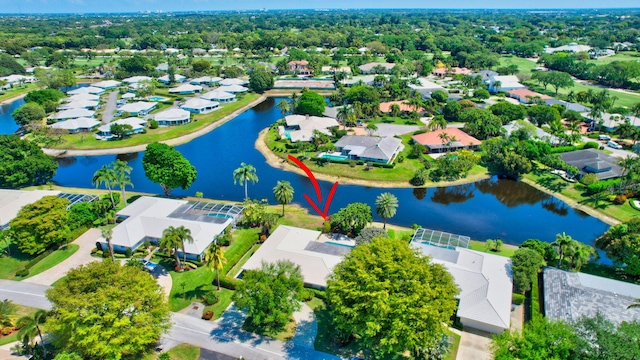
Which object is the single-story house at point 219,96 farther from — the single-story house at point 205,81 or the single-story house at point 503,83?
the single-story house at point 503,83

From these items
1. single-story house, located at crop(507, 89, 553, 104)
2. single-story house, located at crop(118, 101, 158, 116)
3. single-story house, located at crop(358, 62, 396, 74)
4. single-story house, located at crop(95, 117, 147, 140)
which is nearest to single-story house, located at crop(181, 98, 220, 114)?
single-story house, located at crop(118, 101, 158, 116)

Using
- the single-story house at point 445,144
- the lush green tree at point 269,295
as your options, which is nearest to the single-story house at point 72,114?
the single-story house at point 445,144

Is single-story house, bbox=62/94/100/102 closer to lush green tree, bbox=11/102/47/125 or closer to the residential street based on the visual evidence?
lush green tree, bbox=11/102/47/125

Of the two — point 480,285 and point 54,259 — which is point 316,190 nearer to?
point 480,285

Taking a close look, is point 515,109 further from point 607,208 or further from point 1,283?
point 1,283

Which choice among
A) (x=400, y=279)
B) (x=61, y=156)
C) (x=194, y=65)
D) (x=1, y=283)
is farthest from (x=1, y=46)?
(x=400, y=279)

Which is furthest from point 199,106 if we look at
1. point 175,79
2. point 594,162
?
point 594,162

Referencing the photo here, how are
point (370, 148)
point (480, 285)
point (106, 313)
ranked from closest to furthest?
point (106, 313), point (480, 285), point (370, 148)
